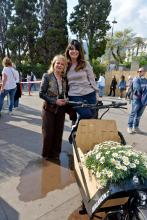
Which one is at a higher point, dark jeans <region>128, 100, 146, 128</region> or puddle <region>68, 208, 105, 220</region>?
dark jeans <region>128, 100, 146, 128</region>

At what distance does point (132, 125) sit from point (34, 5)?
33428mm

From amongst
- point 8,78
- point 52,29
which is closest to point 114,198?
point 8,78

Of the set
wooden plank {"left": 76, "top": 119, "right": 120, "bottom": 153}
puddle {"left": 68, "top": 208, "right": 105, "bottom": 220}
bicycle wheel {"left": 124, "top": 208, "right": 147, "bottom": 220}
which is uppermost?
wooden plank {"left": 76, "top": 119, "right": 120, "bottom": 153}

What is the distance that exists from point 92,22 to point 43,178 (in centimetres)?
3593

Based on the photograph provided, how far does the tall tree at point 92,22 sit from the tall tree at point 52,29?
5.71 feet

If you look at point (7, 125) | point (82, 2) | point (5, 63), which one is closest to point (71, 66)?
point (7, 125)

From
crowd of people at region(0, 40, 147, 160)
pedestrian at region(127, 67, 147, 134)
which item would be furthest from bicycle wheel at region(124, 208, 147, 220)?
pedestrian at region(127, 67, 147, 134)

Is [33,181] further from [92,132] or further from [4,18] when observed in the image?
[4,18]

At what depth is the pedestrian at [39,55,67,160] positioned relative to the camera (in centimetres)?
403

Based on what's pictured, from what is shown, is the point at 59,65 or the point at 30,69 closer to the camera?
the point at 59,65

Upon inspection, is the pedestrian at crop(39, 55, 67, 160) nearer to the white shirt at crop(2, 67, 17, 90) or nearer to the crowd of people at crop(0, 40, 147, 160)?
the crowd of people at crop(0, 40, 147, 160)

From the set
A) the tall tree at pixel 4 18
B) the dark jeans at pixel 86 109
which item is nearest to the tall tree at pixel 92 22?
the tall tree at pixel 4 18

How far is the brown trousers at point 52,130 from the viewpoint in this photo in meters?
4.28

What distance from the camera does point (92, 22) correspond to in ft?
123
